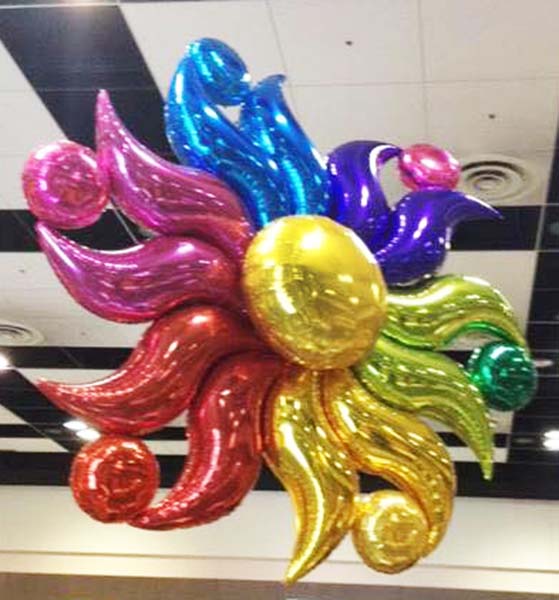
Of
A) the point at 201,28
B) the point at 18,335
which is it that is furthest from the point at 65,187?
the point at 18,335

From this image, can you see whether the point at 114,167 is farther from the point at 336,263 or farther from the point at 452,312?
the point at 452,312

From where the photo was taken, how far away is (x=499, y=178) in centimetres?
305

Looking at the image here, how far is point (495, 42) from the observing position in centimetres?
242

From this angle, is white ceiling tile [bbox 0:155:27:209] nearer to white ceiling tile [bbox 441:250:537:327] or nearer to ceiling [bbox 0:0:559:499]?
ceiling [bbox 0:0:559:499]

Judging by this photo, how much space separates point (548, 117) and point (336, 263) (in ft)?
5.96

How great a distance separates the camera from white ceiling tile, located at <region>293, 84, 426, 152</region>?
266cm

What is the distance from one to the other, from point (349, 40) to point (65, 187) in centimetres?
143

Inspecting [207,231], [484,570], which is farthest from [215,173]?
[484,570]

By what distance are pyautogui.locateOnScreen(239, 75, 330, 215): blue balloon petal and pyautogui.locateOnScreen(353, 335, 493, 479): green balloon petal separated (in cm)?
18

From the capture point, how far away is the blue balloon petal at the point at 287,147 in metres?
1.21

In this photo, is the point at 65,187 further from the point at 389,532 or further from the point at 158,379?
the point at 389,532

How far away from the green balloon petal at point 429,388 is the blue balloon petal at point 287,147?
18 cm

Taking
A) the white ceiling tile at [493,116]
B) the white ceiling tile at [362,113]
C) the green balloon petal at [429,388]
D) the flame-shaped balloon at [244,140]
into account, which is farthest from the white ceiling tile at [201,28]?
the green balloon petal at [429,388]

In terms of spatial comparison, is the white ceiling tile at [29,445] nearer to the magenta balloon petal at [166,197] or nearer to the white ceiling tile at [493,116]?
the white ceiling tile at [493,116]
